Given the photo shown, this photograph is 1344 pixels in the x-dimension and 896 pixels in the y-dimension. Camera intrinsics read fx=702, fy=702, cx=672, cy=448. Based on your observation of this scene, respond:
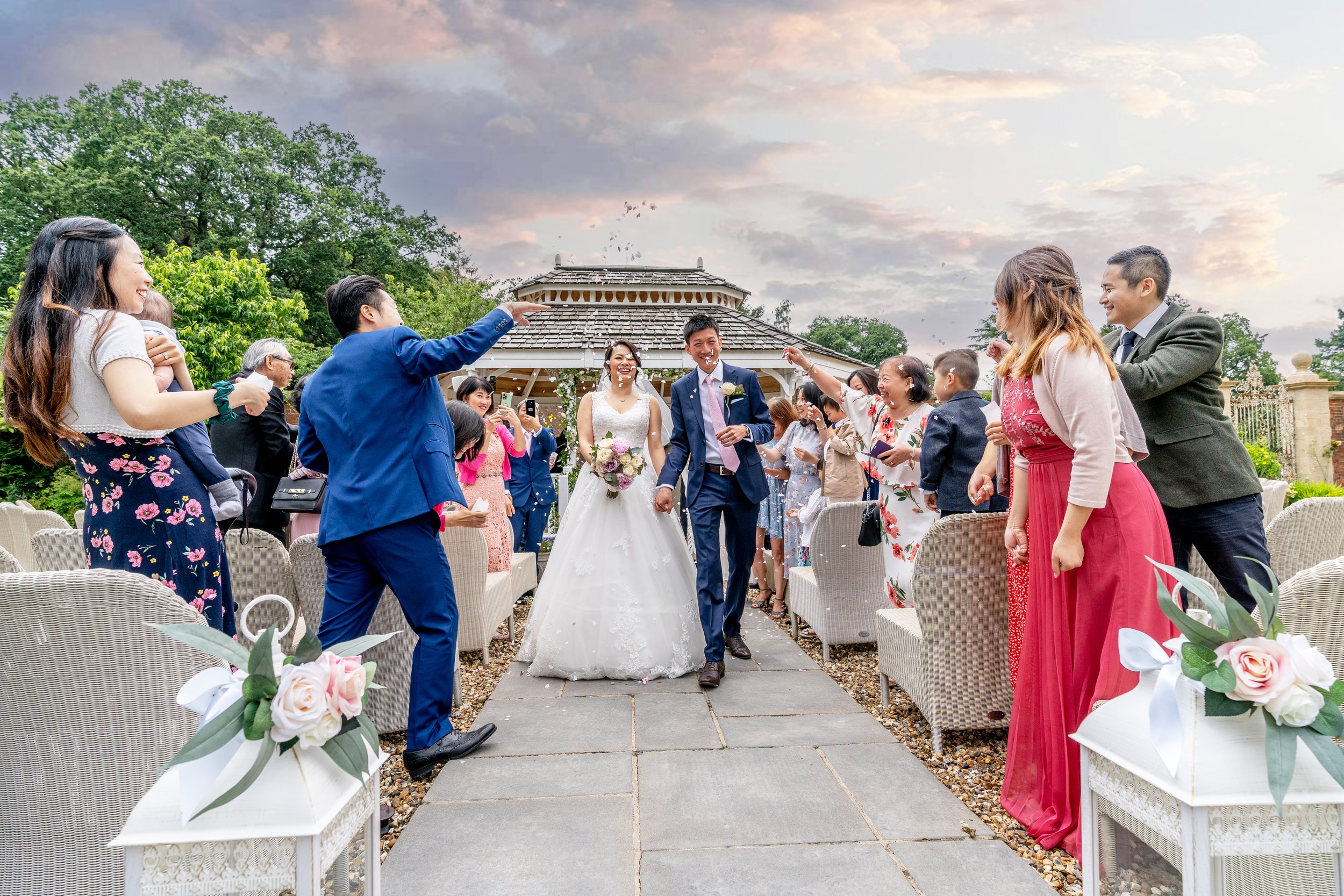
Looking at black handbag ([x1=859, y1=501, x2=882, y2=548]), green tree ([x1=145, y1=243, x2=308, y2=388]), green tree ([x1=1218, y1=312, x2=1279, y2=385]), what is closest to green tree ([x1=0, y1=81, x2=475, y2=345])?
green tree ([x1=145, y1=243, x2=308, y2=388])

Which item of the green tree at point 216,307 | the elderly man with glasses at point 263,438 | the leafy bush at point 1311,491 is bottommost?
the leafy bush at point 1311,491

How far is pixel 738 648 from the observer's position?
5.15 meters

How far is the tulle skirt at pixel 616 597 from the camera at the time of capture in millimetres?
4711

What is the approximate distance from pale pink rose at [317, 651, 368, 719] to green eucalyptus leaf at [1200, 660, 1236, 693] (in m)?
1.45

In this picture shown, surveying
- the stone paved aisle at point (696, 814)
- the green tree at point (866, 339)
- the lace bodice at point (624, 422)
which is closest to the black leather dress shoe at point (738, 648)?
the stone paved aisle at point (696, 814)

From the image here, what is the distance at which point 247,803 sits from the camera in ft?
3.89

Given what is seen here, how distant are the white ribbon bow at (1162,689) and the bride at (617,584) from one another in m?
3.72

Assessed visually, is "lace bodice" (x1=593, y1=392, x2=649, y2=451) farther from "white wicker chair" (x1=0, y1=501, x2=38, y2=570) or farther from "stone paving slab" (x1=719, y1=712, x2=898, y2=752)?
"white wicker chair" (x1=0, y1=501, x2=38, y2=570)

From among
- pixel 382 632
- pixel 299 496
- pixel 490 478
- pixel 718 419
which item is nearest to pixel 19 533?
pixel 299 496

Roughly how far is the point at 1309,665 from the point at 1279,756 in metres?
0.16

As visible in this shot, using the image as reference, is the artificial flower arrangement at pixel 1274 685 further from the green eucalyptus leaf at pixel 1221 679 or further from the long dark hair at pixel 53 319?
the long dark hair at pixel 53 319

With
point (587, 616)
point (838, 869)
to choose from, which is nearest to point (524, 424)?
point (587, 616)

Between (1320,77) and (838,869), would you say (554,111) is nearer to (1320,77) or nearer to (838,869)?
(1320,77)

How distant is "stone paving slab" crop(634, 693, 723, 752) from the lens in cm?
348
